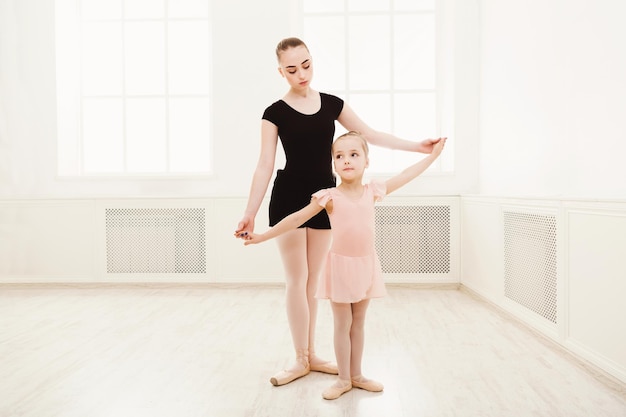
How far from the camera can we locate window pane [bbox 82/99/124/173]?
4.50m

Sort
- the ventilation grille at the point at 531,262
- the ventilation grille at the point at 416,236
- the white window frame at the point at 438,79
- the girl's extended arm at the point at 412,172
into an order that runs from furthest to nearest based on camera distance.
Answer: the white window frame at the point at 438,79 → the ventilation grille at the point at 416,236 → the ventilation grille at the point at 531,262 → the girl's extended arm at the point at 412,172

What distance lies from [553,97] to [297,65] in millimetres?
1581

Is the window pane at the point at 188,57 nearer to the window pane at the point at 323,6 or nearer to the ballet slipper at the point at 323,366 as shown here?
the window pane at the point at 323,6

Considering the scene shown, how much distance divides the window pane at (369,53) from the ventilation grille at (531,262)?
176 cm

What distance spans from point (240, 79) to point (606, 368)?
10.4 feet

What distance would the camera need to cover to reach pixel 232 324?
2928mm

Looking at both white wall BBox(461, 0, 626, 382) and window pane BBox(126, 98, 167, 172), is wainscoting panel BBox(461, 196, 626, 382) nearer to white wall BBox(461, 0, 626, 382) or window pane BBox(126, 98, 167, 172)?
white wall BBox(461, 0, 626, 382)

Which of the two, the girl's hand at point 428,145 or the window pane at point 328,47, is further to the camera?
the window pane at point 328,47

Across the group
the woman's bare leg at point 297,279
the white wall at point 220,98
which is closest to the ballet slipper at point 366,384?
the woman's bare leg at point 297,279

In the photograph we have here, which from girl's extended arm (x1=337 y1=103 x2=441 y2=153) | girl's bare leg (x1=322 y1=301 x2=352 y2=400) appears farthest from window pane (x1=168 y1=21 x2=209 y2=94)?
girl's bare leg (x1=322 y1=301 x2=352 y2=400)

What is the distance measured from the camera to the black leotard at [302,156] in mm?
1942

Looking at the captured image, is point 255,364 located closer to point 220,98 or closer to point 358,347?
point 358,347

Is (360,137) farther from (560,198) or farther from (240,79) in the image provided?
(240,79)

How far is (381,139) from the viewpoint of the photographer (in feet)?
6.75
